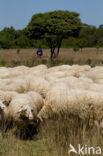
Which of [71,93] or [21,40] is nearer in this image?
[71,93]

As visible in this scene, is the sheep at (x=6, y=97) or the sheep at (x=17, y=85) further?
the sheep at (x=17, y=85)

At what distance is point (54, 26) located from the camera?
55.2 feet

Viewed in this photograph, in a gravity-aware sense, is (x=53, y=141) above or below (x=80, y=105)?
below

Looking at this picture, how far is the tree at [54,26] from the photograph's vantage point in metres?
17.0

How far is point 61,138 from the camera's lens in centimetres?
499

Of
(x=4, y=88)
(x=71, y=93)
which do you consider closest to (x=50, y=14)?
(x=4, y=88)

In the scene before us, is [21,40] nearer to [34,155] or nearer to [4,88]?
[4,88]

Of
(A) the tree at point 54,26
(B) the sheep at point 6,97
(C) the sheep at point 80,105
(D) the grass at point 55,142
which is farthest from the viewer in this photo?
(A) the tree at point 54,26

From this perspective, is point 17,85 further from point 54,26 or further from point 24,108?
point 54,26

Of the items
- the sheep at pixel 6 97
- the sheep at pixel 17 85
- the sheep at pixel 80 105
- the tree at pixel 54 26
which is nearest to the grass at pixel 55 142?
the sheep at pixel 80 105

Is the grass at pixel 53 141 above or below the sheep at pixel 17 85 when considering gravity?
below

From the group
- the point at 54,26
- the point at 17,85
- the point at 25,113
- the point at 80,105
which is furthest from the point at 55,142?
the point at 54,26

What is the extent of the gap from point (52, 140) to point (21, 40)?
4969 centimetres

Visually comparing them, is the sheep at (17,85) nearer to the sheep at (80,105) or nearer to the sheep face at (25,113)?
the sheep at (80,105)
